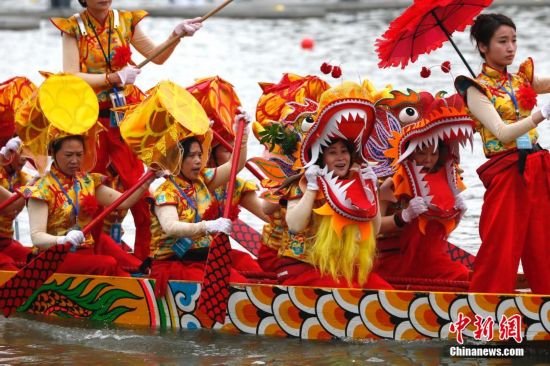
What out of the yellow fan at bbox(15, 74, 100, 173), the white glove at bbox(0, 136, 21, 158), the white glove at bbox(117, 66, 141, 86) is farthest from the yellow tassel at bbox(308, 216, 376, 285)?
the white glove at bbox(0, 136, 21, 158)

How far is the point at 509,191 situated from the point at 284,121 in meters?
1.31

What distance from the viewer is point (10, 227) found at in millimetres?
8164

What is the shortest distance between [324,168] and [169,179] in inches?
36.3

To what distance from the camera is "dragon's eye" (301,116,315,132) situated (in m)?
7.00

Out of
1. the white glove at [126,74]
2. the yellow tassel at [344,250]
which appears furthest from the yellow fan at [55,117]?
the yellow tassel at [344,250]

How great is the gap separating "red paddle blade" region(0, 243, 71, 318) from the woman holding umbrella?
2.24 meters

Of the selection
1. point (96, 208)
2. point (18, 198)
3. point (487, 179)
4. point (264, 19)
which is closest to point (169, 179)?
point (96, 208)

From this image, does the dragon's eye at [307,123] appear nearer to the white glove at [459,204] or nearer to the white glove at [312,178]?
the white glove at [312,178]

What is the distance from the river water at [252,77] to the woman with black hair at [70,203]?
0.37m

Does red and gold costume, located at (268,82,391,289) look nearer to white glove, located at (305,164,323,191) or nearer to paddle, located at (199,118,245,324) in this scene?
white glove, located at (305,164,323,191)

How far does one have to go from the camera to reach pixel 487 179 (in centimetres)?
689

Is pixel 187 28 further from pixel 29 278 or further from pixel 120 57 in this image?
pixel 29 278

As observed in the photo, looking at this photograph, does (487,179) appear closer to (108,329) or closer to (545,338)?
(545,338)

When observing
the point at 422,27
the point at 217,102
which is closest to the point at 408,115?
the point at 422,27
